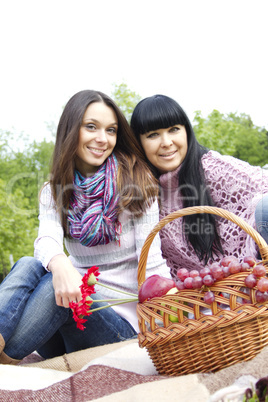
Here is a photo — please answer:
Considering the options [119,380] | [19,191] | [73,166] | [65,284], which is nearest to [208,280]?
[119,380]

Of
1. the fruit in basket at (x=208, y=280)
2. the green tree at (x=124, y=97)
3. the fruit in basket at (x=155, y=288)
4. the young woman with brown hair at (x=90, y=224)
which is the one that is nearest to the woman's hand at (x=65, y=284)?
the young woman with brown hair at (x=90, y=224)

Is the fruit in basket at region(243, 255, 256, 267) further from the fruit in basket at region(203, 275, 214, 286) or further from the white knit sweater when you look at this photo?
the white knit sweater

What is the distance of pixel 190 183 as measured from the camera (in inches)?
89.9

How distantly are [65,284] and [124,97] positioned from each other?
25.3 ft

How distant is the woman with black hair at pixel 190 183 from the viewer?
2.19 metres

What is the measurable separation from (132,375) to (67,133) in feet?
4.25

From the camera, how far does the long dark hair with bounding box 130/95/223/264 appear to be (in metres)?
2.25

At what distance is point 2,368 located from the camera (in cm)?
167

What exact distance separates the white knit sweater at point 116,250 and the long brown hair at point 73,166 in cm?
6

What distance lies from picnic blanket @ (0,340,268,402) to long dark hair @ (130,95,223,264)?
648 millimetres

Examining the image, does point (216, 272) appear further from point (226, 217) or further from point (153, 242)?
point (153, 242)

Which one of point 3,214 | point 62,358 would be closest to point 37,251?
point 62,358

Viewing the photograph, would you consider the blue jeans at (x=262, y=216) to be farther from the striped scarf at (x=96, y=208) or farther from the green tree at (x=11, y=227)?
the green tree at (x=11, y=227)

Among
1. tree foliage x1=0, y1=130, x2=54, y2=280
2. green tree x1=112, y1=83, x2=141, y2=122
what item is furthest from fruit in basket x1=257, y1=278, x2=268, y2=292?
tree foliage x1=0, y1=130, x2=54, y2=280
